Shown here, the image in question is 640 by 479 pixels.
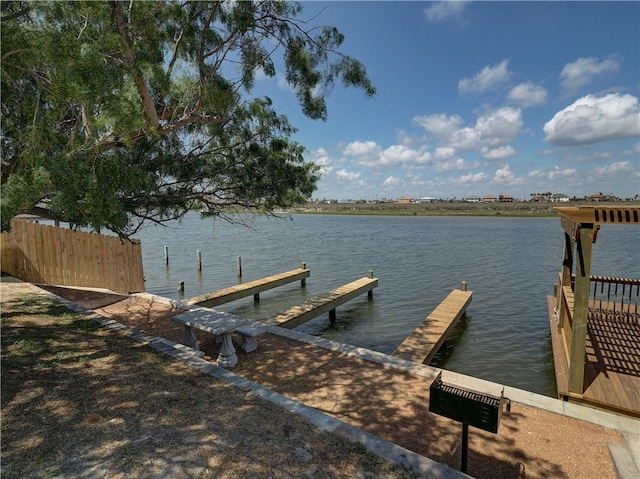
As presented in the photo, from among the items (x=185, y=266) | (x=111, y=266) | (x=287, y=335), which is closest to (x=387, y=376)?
(x=287, y=335)

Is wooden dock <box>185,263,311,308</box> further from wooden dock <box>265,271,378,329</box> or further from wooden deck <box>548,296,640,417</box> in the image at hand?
wooden deck <box>548,296,640,417</box>

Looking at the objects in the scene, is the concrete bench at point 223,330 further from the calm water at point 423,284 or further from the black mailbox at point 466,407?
the black mailbox at point 466,407

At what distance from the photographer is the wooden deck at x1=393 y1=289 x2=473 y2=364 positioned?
7434mm

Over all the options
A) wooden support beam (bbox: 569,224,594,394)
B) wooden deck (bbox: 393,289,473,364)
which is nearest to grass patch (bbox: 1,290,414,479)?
wooden support beam (bbox: 569,224,594,394)

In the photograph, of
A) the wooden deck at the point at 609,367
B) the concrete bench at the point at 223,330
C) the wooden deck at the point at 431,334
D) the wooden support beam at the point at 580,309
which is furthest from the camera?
the wooden deck at the point at 431,334

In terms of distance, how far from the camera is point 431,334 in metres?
8.66

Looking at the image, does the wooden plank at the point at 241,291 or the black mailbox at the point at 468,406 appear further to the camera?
the wooden plank at the point at 241,291

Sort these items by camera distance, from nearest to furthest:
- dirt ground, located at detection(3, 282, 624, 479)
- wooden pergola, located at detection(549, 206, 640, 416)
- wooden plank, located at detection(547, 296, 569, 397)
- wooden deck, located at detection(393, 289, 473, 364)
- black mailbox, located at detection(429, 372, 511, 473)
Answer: black mailbox, located at detection(429, 372, 511, 473) < dirt ground, located at detection(3, 282, 624, 479) < wooden pergola, located at detection(549, 206, 640, 416) < wooden plank, located at detection(547, 296, 569, 397) < wooden deck, located at detection(393, 289, 473, 364)

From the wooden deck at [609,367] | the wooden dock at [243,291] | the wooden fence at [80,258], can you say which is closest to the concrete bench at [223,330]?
the wooden fence at [80,258]

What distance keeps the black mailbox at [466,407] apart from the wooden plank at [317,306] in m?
6.68

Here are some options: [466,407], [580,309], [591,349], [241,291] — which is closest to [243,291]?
[241,291]

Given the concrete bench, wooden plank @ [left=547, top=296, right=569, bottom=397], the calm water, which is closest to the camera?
wooden plank @ [left=547, top=296, right=569, bottom=397]

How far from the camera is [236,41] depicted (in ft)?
A: 19.1

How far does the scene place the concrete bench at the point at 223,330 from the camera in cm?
594
